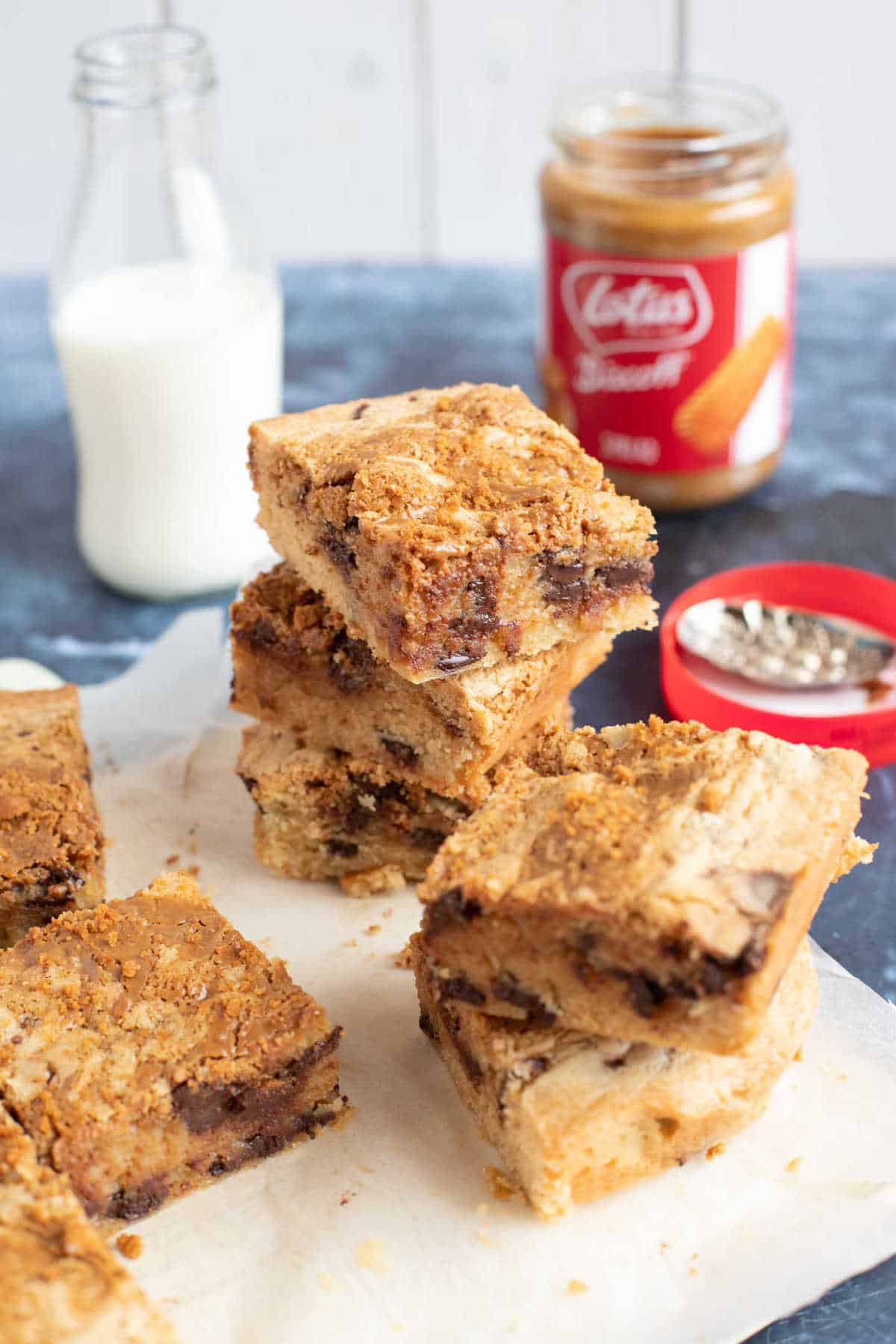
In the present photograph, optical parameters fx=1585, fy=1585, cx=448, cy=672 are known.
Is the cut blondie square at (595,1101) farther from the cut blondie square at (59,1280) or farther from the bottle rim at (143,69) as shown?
the bottle rim at (143,69)

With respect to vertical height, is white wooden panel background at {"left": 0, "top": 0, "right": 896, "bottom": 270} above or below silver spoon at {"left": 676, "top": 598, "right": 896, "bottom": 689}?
above

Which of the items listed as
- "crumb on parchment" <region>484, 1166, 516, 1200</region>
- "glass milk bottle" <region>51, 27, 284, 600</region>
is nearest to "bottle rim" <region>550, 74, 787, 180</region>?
"glass milk bottle" <region>51, 27, 284, 600</region>

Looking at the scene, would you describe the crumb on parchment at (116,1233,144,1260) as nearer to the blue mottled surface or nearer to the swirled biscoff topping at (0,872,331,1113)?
the swirled biscoff topping at (0,872,331,1113)

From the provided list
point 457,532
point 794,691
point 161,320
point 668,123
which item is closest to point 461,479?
point 457,532

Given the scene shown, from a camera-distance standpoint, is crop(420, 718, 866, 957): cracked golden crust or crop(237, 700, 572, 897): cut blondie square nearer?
crop(420, 718, 866, 957): cracked golden crust

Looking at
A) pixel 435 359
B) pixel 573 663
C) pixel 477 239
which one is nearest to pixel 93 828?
pixel 573 663

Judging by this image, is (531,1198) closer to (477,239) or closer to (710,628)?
(710,628)

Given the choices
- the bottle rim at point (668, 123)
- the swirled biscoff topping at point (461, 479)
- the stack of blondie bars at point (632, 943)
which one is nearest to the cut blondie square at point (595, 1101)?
the stack of blondie bars at point (632, 943)
